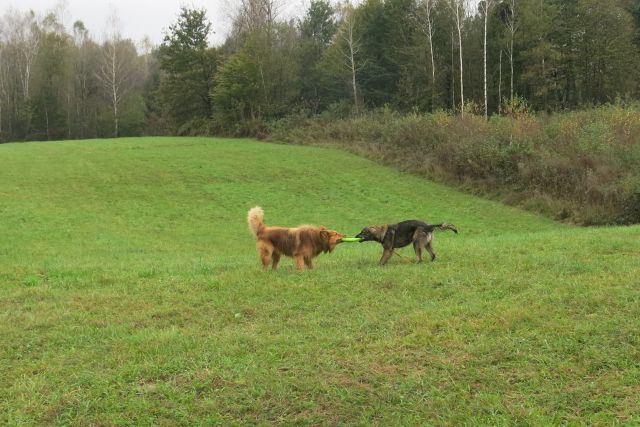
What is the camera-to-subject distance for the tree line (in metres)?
41.6

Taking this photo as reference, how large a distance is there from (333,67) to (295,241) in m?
44.2

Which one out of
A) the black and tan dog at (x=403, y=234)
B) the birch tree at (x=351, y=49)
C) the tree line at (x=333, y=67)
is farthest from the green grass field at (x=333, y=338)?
the birch tree at (x=351, y=49)

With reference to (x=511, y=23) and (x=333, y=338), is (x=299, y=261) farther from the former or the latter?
(x=511, y=23)

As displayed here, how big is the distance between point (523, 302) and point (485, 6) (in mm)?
40462

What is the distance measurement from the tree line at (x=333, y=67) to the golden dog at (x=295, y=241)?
2674 cm

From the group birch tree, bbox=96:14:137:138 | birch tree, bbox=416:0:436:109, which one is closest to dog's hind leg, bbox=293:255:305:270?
birch tree, bbox=416:0:436:109

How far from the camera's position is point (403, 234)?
9578 millimetres

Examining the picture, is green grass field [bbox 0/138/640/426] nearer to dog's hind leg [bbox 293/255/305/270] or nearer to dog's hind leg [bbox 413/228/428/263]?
dog's hind leg [bbox 293/255/305/270]

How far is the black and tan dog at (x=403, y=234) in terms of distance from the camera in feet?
31.2

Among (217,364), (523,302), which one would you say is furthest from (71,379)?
(523,302)

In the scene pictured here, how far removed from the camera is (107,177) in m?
29.5

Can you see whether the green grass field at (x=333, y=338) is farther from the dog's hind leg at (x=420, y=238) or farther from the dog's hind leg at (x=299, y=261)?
the dog's hind leg at (x=420, y=238)

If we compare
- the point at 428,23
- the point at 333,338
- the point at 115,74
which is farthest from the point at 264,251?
the point at 115,74

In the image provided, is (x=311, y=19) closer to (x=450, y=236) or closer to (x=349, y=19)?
(x=349, y=19)
